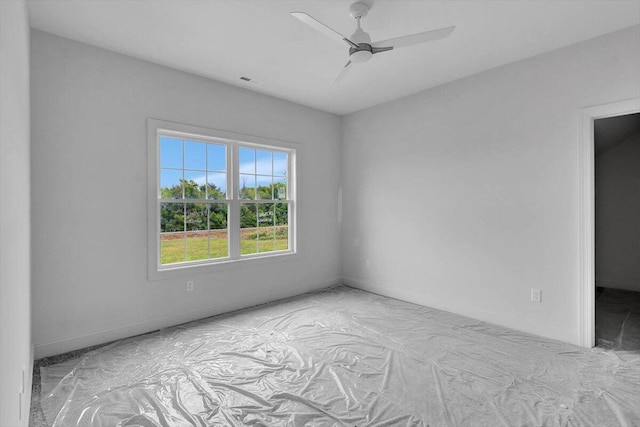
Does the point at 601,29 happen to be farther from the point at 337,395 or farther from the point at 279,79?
the point at 337,395

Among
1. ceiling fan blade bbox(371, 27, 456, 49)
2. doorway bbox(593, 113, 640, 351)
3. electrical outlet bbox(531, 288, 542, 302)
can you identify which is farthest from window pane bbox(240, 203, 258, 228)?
doorway bbox(593, 113, 640, 351)

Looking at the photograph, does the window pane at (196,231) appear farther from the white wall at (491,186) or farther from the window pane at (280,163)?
the white wall at (491,186)

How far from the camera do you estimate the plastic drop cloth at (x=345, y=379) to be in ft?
6.51

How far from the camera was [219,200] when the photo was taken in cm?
392

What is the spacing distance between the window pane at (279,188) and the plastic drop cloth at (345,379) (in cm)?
186

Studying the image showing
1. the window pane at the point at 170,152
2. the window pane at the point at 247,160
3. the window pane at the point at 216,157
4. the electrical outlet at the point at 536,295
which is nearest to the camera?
the electrical outlet at the point at 536,295

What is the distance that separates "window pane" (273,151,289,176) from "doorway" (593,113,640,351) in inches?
162

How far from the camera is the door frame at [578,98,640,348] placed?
2.87m

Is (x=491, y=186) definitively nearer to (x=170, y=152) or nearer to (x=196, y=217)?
(x=196, y=217)

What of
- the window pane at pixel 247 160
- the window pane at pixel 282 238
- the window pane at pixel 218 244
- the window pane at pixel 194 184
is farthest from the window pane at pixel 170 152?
the window pane at pixel 282 238

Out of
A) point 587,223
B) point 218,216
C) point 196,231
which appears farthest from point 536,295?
point 196,231

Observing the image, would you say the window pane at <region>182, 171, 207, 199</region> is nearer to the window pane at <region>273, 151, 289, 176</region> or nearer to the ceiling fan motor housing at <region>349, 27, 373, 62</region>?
the window pane at <region>273, 151, 289, 176</region>

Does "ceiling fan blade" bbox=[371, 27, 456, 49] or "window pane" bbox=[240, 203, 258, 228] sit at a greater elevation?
"ceiling fan blade" bbox=[371, 27, 456, 49]

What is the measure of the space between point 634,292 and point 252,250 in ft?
17.8
